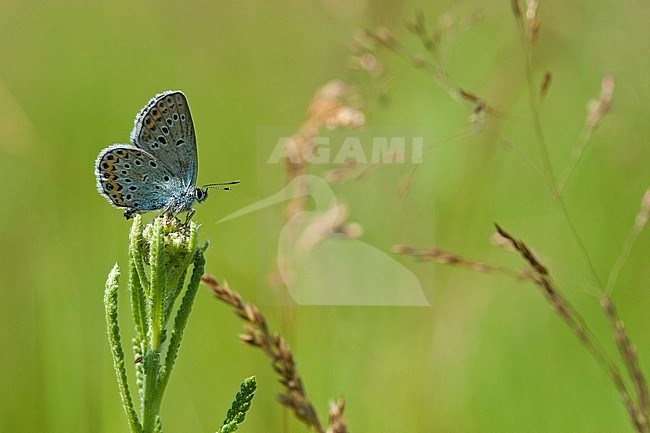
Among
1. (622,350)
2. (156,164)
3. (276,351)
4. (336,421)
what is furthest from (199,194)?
(622,350)

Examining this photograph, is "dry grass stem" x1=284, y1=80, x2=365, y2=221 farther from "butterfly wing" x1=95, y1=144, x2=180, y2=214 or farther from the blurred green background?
"butterfly wing" x1=95, y1=144, x2=180, y2=214

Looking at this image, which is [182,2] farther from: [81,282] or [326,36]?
[81,282]

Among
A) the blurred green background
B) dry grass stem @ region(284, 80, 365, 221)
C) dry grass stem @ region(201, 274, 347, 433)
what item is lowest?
the blurred green background

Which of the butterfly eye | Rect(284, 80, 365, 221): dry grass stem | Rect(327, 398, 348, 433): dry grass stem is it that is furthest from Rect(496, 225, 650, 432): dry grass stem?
Rect(284, 80, 365, 221): dry grass stem

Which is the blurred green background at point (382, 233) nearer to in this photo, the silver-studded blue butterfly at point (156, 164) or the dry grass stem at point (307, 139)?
the dry grass stem at point (307, 139)

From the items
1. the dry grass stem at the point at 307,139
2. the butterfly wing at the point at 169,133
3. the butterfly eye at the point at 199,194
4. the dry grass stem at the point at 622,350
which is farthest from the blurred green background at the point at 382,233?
the butterfly wing at the point at 169,133

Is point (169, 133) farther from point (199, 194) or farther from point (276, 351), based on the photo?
point (276, 351)
